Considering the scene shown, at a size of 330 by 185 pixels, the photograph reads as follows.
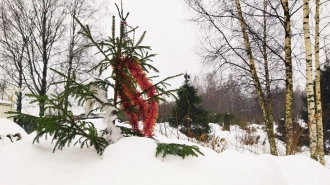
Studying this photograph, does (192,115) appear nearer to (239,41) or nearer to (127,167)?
(239,41)

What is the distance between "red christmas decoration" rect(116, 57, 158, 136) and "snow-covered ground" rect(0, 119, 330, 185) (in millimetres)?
350

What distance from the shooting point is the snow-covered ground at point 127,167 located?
5.40 feet

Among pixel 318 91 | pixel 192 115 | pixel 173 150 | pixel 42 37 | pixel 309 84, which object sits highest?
pixel 42 37

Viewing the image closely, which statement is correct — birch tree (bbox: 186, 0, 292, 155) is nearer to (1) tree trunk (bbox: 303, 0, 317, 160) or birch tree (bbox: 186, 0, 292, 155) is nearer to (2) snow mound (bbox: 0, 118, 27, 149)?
(1) tree trunk (bbox: 303, 0, 317, 160)

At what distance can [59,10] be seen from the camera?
42.3ft

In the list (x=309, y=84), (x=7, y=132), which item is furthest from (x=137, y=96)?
(x=309, y=84)

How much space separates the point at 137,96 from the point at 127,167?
75 centimetres

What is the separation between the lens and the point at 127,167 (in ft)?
5.57

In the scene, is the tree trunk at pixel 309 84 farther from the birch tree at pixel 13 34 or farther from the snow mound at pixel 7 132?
the birch tree at pixel 13 34

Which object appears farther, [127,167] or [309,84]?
[309,84]

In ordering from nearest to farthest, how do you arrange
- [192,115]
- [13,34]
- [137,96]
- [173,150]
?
[173,150] → [137,96] → [192,115] → [13,34]

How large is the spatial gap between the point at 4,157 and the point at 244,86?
7.01 metres

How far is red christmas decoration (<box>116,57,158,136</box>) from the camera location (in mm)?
2283

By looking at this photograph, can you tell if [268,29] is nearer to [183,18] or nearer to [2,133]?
[183,18]
